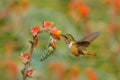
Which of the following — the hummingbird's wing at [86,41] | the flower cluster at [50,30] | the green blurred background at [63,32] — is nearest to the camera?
the flower cluster at [50,30]

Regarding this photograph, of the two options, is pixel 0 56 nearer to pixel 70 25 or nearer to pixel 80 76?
pixel 80 76

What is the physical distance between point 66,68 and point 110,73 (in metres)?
0.89

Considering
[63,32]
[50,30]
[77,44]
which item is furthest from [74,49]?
[63,32]

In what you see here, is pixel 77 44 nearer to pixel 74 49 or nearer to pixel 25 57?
pixel 74 49

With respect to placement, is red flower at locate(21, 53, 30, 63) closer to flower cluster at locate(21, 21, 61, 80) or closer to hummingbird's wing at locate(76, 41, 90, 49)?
flower cluster at locate(21, 21, 61, 80)

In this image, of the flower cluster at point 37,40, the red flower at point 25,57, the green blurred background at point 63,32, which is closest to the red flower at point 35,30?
the flower cluster at point 37,40

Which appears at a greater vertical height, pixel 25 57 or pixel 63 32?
pixel 63 32

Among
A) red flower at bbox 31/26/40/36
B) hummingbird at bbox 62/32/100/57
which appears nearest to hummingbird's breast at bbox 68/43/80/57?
hummingbird at bbox 62/32/100/57

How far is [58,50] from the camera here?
821 cm

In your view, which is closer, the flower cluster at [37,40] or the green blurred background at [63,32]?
the flower cluster at [37,40]

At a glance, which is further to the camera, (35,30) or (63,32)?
(63,32)

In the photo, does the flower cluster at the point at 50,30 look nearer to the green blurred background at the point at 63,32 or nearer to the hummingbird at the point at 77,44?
the hummingbird at the point at 77,44

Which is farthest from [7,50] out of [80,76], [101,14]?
[101,14]

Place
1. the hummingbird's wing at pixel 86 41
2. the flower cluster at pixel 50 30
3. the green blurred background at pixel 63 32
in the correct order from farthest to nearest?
the green blurred background at pixel 63 32 → the hummingbird's wing at pixel 86 41 → the flower cluster at pixel 50 30
